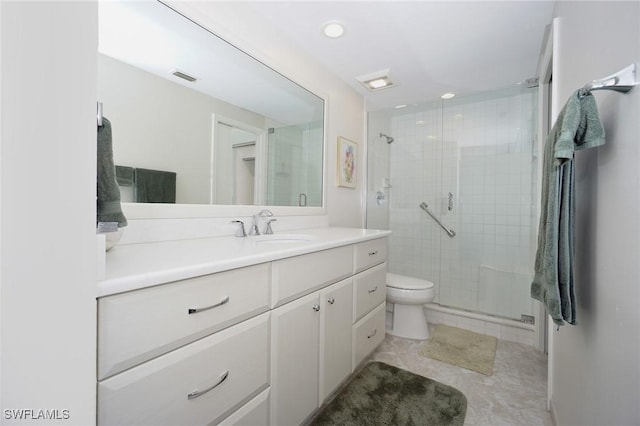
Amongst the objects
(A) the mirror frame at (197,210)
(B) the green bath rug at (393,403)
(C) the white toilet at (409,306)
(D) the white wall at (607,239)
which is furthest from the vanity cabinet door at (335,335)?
(D) the white wall at (607,239)

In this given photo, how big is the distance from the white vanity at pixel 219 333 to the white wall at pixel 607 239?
0.90m

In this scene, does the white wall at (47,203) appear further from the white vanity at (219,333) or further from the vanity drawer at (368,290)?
the vanity drawer at (368,290)

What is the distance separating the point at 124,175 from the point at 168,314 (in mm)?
686

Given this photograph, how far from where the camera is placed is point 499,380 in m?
1.64

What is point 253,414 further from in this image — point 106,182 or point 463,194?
point 463,194

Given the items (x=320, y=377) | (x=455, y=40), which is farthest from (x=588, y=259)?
(x=455, y=40)

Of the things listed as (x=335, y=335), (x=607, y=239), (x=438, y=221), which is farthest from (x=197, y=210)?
(x=438, y=221)

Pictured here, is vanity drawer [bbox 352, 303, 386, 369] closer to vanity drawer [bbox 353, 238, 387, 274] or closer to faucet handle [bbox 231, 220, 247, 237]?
vanity drawer [bbox 353, 238, 387, 274]

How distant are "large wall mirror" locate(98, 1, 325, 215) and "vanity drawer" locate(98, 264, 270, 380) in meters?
0.60

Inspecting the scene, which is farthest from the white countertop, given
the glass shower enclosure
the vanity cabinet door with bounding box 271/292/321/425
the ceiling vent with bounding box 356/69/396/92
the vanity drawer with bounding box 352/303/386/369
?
the glass shower enclosure

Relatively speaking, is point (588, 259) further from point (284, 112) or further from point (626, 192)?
point (284, 112)

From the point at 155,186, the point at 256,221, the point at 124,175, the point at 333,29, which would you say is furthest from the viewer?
the point at 333,29

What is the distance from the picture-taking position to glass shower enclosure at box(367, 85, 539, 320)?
2369mm

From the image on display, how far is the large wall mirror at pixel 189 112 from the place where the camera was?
106 cm
